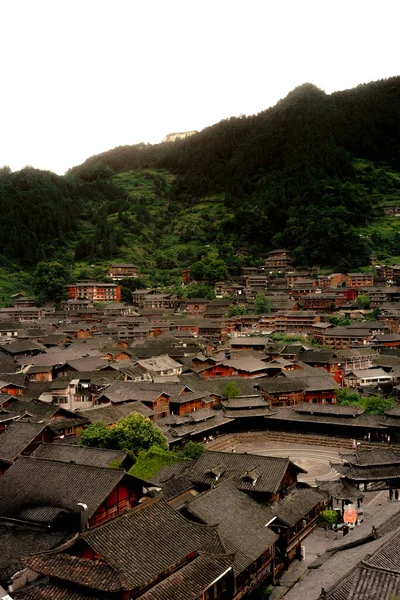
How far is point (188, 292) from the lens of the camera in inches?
4139

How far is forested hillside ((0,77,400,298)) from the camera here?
4862 inches

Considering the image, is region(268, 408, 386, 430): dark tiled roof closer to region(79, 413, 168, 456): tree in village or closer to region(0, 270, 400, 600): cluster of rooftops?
region(0, 270, 400, 600): cluster of rooftops

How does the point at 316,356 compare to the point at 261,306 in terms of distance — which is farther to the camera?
the point at 261,306

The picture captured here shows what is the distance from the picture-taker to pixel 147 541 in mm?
14227

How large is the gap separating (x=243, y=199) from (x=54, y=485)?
5661 inches

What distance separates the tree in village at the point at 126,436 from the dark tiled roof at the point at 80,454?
594 centimetres

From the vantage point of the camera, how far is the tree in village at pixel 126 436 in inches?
1173

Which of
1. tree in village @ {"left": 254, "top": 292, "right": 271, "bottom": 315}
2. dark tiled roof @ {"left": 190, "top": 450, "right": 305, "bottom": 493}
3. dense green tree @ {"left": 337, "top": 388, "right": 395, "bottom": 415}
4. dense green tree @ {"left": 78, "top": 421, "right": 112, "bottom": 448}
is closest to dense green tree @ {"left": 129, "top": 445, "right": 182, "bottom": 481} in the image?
dense green tree @ {"left": 78, "top": 421, "right": 112, "bottom": 448}

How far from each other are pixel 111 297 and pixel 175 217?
55.7 meters

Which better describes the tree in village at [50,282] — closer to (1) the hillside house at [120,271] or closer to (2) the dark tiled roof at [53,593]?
(1) the hillside house at [120,271]

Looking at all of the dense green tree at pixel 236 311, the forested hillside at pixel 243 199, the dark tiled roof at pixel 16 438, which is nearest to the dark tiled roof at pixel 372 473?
the dark tiled roof at pixel 16 438

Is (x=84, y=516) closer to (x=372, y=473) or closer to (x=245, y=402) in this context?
(x=372, y=473)

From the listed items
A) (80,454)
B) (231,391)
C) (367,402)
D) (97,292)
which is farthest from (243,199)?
(80,454)

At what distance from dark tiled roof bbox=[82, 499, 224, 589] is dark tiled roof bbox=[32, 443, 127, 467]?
7.51 metres
